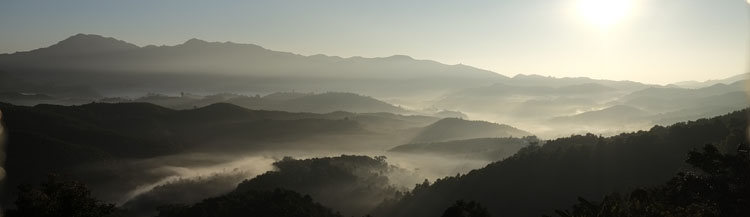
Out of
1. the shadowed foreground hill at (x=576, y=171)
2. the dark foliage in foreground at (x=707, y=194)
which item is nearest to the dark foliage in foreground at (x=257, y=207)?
the shadowed foreground hill at (x=576, y=171)

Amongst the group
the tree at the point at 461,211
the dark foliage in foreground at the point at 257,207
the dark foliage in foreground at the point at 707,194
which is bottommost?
the dark foliage in foreground at the point at 257,207

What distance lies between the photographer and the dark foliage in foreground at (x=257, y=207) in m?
120

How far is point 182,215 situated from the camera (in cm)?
12075

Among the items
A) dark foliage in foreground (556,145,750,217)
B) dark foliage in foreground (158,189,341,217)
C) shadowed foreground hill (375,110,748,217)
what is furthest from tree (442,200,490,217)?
shadowed foreground hill (375,110,748,217)

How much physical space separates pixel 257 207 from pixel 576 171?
88.0 meters

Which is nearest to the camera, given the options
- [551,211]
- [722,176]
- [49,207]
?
[49,207]

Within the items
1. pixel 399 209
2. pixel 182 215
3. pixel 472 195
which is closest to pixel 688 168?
pixel 472 195

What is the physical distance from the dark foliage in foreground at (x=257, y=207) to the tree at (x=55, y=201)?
270 ft

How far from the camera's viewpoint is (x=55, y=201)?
3494 cm

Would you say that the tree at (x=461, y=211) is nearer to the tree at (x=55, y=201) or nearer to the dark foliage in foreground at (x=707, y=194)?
the dark foliage in foreground at (x=707, y=194)

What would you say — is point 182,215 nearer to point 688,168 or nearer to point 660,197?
point 660,197

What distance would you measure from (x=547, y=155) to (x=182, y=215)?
106m

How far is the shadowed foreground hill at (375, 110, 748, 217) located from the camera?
134500 millimetres

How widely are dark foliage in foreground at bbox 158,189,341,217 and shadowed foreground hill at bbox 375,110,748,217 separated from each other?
141 feet
